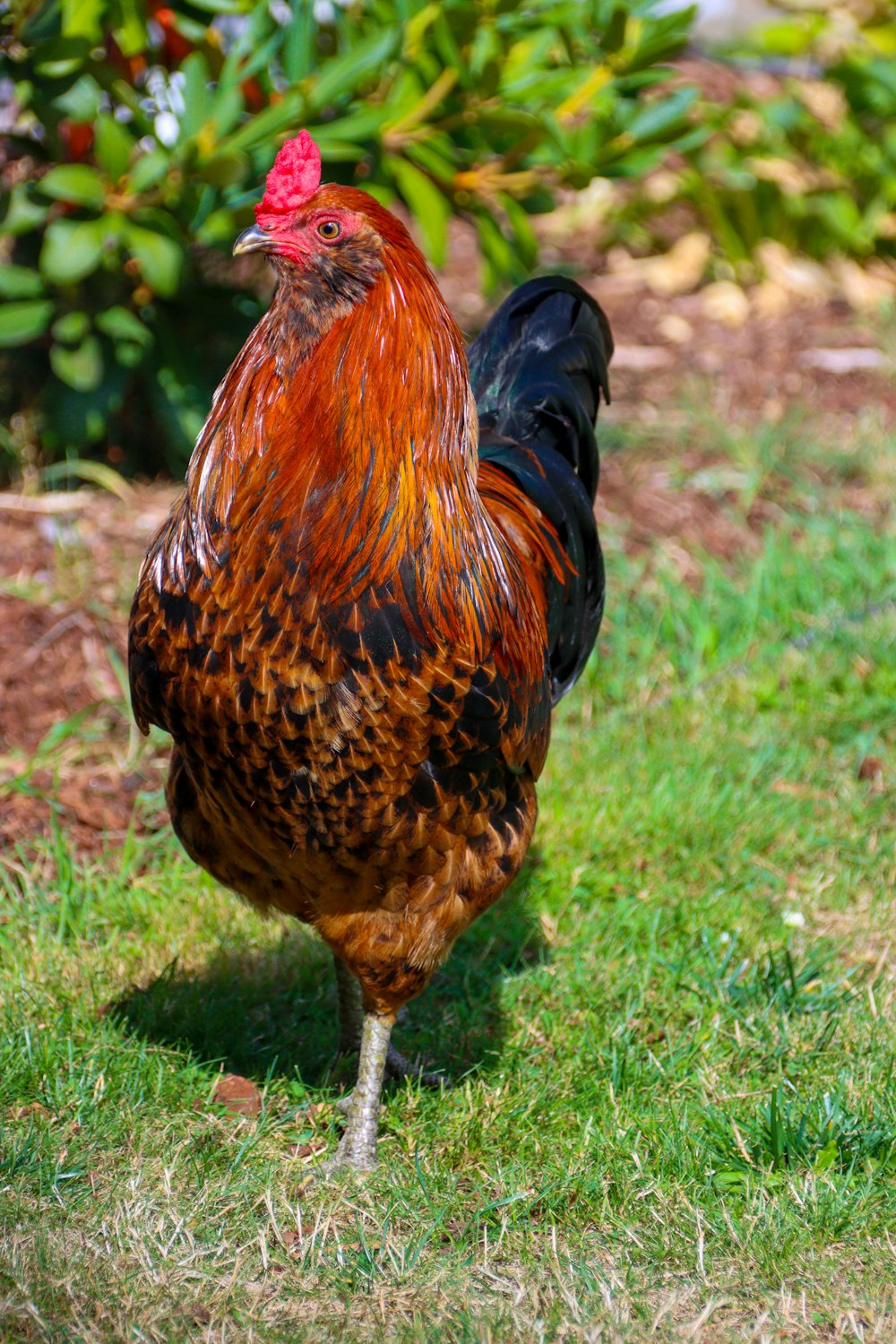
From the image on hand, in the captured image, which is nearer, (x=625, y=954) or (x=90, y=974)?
(x=90, y=974)

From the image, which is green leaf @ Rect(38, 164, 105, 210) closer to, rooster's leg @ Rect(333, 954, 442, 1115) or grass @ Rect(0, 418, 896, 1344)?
grass @ Rect(0, 418, 896, 1344)

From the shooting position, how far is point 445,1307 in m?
2.56

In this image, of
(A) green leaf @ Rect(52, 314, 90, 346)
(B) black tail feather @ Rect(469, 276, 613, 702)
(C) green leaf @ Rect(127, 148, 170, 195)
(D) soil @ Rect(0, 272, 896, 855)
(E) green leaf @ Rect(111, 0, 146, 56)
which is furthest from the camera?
(A) green leaf @ Rect(52, 314, 90, 346)

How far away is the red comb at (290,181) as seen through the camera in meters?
2.59

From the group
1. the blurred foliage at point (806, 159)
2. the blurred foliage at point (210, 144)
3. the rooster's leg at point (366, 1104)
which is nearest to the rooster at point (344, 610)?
the rooster's leg at point (366, 1104)

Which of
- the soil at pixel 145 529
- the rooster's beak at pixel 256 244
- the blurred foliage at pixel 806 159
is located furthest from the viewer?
the blurred foliage at pixel 806 159

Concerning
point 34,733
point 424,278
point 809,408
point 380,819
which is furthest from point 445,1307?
point 809,408

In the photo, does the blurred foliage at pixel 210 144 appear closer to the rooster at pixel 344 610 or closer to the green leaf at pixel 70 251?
the green leaf at pixel 70 251

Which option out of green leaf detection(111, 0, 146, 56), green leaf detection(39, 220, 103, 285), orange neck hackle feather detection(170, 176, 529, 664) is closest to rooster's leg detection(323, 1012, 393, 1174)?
A: orange neck hackle feather detection(170, 176, 529, 664)

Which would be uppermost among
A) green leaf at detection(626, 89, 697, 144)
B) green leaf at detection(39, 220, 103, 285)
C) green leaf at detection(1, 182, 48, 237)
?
green leaf at detection(1, 182, 48, 237)

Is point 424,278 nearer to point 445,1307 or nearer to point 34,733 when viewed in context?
point 445,1307

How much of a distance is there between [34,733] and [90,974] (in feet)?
3.75

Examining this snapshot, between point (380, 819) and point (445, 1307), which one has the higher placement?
point (380, 819)

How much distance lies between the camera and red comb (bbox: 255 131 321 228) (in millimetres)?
2586
